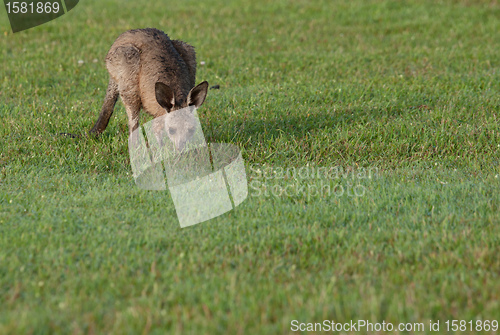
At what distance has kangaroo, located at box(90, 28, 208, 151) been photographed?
7.11 meters

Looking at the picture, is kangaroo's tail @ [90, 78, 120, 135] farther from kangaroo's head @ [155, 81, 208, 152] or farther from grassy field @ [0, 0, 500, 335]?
kangaroo's head @ [155, 81, 208, 152]

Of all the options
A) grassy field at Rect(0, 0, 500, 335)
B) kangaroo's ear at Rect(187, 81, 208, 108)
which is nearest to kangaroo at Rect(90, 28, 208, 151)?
kangaroo's ear at Rect(187, 81, 208, 108)

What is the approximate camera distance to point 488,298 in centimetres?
389

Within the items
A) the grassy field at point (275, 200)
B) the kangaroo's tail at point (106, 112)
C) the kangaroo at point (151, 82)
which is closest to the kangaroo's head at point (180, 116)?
the kangaroo at point (151, 82)

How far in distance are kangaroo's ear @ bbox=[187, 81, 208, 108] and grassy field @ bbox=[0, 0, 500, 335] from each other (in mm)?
876

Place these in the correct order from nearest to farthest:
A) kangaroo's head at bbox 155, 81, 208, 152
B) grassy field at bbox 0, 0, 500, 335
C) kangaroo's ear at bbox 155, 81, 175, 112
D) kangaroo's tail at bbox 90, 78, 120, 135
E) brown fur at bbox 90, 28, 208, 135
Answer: grassy field at bbox 0, 0, 500, 335 → kangaroo's ear at bbox 155, 81, 175, 112 → kangaroo's head at bbox 155, 81, 208, 152 → brown fur at bbox 90, 28, 208, 135 → kangaroo's tail at bbox 90, 78, 120, 135

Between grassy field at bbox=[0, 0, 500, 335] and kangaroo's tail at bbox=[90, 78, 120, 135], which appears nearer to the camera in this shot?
grassy field at bbox=[0, 0, 500, 335]

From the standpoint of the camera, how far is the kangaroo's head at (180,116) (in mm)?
7023

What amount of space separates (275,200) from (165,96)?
208 centimetres

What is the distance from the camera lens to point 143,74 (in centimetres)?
763

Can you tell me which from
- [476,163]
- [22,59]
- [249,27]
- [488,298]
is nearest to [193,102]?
[476,163]

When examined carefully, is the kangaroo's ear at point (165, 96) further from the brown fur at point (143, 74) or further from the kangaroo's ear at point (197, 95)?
the kangaroo's ear at point (197, 95)

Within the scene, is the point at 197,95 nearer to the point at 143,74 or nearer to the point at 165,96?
the point at 165,96

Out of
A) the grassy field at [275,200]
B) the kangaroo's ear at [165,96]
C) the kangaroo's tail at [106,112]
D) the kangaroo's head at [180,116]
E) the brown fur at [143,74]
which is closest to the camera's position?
the grassy field at [275,200]
